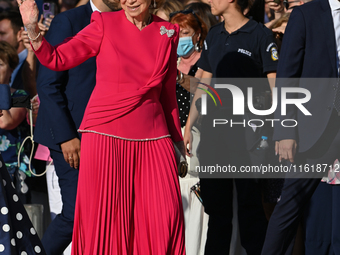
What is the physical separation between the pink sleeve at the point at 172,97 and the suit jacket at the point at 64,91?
0.71m

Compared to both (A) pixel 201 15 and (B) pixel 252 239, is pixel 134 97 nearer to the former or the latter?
(B) pixel 252 239

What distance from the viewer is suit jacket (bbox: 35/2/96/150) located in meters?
3.97

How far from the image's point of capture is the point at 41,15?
5.86 meters

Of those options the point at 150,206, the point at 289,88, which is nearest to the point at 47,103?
the point at 150,206

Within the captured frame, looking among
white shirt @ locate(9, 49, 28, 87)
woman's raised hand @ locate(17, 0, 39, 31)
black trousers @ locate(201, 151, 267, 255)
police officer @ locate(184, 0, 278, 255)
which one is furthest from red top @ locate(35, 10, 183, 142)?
white shirt @ locate(9, 49, 28, 87)

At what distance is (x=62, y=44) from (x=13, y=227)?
1058 millimetres

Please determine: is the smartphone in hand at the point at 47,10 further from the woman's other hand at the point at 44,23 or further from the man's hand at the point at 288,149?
the man's hand at the point at 288,149

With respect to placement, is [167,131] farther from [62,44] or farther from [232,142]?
[232,142]

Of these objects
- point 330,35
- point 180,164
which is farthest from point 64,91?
point 330,35

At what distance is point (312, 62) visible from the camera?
157 inches

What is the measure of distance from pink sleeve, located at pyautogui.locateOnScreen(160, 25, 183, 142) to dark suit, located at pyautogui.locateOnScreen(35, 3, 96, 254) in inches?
27.9

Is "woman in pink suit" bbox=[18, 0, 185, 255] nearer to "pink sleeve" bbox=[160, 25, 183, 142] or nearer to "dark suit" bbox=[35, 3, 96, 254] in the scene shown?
"pink sleeve" bbox=[160, 25, 183, 142]

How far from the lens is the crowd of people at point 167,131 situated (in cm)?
335

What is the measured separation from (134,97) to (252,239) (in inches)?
76.3
